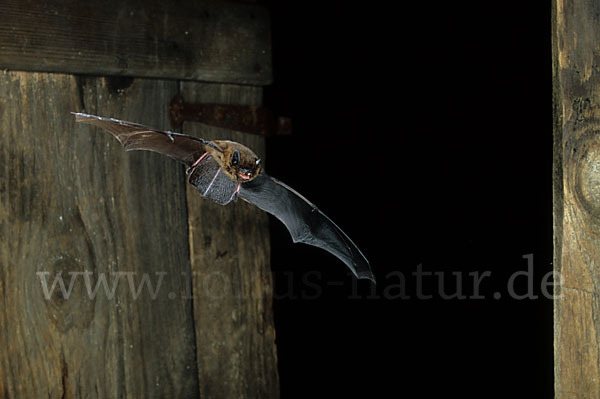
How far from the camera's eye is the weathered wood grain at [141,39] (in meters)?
1.26

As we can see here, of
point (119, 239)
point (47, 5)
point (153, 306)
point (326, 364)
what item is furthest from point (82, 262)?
point (326, 364)

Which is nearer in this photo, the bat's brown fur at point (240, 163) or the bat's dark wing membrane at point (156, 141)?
the bat's dark wing membrane at point (156, 141)

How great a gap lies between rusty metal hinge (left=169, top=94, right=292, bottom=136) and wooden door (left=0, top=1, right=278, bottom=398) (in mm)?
23

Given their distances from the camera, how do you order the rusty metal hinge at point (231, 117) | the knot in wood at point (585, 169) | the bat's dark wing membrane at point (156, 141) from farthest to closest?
the rusty metal hinge at point (231, 117)
the bat's dark wing membrane at point (156, 141)
the knot in wood at point (585, 169)

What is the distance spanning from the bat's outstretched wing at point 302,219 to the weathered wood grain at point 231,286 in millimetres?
236

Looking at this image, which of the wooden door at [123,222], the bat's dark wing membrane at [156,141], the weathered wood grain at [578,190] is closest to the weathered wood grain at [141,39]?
the wooden door at [123,222]

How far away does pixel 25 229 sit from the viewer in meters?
Result: 1.27

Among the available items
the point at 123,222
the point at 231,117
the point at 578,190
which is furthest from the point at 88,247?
the point at 578,190

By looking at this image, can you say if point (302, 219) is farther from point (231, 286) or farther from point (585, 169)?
point (585, 169)

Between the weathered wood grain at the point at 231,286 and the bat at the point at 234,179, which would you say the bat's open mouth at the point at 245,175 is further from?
the weathered wood grain at the point at 231,286

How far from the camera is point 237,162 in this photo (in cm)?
120

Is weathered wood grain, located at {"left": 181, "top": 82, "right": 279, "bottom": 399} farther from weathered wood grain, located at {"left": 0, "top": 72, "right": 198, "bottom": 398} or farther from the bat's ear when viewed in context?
the bat's ear

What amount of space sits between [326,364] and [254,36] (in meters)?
1.15

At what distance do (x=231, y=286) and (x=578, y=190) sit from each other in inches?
36.4
